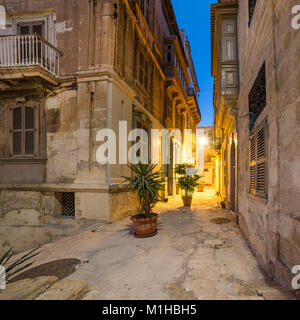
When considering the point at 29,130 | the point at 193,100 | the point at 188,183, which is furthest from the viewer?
the point at 193,100

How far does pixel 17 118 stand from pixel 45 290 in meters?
6.89

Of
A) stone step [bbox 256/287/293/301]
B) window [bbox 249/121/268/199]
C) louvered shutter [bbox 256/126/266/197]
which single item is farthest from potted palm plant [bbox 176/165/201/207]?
stone step [bbox 256/287/293/301]

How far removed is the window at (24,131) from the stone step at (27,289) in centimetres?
573

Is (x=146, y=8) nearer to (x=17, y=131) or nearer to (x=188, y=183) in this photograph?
(x=17, y=131)

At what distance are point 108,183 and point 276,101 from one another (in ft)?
16.6

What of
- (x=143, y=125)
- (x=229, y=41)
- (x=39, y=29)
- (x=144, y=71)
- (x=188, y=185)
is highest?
(x=39, y=29)

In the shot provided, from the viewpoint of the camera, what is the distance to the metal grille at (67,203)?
753 centimetres

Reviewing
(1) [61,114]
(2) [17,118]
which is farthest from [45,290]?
(2) [17,118]

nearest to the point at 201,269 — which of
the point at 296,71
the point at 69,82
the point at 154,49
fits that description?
the point at 296,71

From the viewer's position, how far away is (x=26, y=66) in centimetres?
679

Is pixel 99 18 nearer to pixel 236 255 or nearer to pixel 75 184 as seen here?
pixel 75 184

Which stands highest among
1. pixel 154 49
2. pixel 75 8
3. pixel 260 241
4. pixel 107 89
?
pixel 154 49

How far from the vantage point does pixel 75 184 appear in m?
6.92

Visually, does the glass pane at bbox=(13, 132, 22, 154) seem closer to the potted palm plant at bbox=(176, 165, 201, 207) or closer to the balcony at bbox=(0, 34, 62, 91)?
the balcony at bbox=(0, 34, 62, 91)
